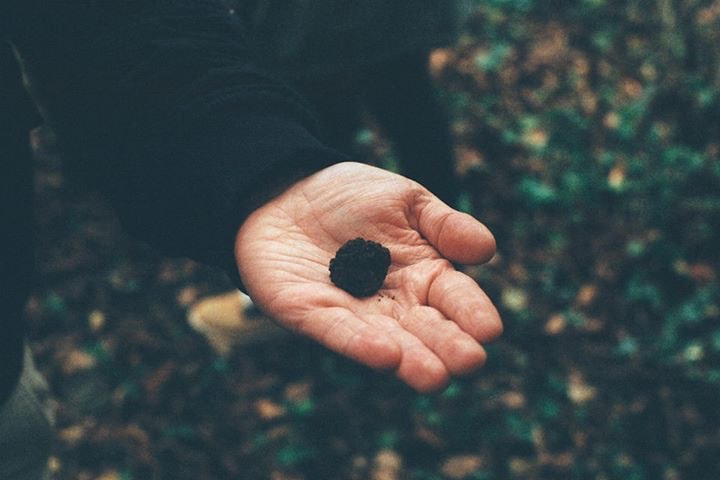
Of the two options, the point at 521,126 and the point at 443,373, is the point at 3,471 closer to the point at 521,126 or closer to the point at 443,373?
the point at 443,373

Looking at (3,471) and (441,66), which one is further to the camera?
(441,66)

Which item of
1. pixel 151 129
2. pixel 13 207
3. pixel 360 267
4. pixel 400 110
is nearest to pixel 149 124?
pixel 151 129

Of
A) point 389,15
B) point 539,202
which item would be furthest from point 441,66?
point 389,15

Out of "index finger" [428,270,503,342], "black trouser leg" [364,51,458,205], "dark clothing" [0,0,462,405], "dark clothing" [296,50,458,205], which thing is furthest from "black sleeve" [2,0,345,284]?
"black trouser leg" [364,51,458,205]

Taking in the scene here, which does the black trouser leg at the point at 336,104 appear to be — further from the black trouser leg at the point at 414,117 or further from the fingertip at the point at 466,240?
the fingertip at the point at 466,240

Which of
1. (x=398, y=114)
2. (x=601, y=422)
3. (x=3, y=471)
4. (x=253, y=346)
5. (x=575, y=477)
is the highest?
(x=398, y=114)

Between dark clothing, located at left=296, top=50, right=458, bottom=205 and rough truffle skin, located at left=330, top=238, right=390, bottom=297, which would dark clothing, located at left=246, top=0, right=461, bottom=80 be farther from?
rough truffle skin, located at left=330, top=238, right=390, bottom=297
